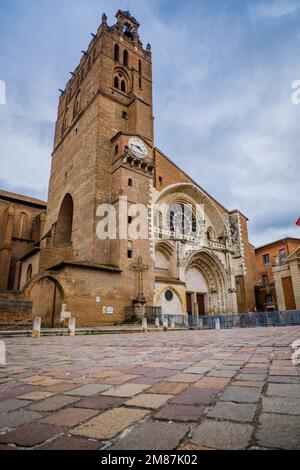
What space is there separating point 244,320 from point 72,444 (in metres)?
21.3

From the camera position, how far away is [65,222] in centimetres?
2720

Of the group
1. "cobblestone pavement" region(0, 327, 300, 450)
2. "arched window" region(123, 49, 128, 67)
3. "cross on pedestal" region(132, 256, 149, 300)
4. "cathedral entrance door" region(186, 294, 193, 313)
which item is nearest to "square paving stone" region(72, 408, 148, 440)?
"cobblestone pavement" region(0, 327, 300, 450)

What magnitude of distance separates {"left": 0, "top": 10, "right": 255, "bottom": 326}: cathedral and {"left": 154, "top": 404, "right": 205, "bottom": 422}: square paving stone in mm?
15892

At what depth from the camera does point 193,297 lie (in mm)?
27516

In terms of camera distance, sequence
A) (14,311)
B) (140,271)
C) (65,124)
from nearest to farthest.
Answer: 1. (14,311)
2. (140,271)
3. (65,124)

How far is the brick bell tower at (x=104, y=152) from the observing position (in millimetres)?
21219

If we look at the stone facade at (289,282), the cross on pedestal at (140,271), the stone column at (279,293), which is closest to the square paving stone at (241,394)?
the cross on pedestal at (140,271)

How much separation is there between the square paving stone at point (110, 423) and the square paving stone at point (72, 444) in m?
0.05

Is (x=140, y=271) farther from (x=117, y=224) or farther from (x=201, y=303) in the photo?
(x=201, y=303)

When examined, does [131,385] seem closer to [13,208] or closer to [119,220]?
[119,220]

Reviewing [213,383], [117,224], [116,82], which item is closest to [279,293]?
[117,224]

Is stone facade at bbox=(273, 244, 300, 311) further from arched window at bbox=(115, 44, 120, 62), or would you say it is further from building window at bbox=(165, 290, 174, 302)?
arched window at bbox=(115, 44, 120, 62)

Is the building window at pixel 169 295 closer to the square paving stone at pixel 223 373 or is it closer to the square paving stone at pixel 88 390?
the square paving stone at pixel 223 373
